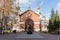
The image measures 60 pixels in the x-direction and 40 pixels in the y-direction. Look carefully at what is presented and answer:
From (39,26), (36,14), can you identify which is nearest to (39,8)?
(36,14)

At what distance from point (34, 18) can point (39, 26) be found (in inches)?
154

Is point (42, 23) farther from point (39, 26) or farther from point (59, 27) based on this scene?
point (59, 27)

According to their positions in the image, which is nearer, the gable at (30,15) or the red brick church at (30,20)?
the red brick church at (30,20)

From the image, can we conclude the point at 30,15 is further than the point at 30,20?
Yes

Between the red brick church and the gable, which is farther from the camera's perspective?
the gable

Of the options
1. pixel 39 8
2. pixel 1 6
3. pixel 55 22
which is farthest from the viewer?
pixel 39 8

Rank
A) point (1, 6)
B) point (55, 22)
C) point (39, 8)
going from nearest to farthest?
point (1, 6) < point (55, 22) < point (39, 8)

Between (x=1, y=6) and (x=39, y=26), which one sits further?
(x=39, y=26)

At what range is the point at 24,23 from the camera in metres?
64.5

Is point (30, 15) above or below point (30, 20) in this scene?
above

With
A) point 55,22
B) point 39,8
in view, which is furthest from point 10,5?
point 39,8

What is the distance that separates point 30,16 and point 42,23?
18.8ft

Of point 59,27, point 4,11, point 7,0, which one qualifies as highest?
point 7,0

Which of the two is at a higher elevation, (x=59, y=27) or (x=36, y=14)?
(x=36, y=14)
